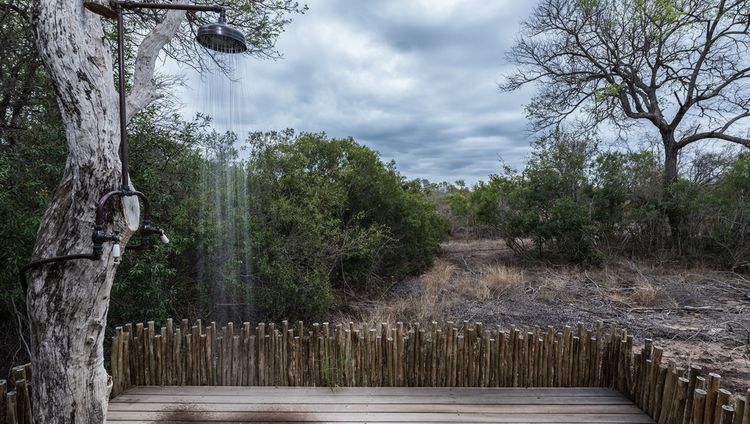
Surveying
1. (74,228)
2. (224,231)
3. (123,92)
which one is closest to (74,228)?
(74,228)

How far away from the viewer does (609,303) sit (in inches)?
244

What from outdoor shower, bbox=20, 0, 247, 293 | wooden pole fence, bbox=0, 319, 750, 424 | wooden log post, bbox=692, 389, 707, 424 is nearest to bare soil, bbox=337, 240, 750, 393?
wooden pole fence, bbox=0, 319, 750, 424

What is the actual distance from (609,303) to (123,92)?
6865 millimetres

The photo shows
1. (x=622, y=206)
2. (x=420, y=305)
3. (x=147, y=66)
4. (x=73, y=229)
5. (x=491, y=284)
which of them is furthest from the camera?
(x=622, y=206)

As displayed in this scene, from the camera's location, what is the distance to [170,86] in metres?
4.89

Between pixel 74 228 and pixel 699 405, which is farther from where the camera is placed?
pixel 699 405

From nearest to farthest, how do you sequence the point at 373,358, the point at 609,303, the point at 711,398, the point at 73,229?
the point at 73,229
the point at 711,398
the point at 373,358
the point at 609,303

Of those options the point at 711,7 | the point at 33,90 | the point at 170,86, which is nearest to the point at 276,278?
the point at 170,86

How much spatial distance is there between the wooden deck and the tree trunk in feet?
3.10

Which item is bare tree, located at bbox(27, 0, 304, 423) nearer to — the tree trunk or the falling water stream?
the tree trunk

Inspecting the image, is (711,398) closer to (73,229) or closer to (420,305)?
(73,229)

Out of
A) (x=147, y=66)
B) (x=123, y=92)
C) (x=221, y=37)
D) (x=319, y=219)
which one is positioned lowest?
(x=319, y=219)

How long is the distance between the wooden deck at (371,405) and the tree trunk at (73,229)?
3.10ft

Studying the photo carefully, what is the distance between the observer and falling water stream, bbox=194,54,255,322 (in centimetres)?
468
